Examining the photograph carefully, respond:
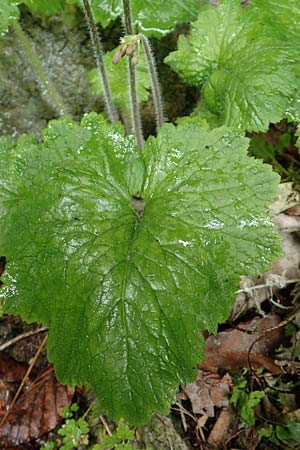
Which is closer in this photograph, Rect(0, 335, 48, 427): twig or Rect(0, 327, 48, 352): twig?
Rect(0, 335, 48, 427): twig

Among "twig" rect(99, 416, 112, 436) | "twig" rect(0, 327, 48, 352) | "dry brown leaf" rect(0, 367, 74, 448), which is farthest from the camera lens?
"twig" rect(0, 327, 48, 352)

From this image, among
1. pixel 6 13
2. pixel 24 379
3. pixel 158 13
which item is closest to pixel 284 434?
pixel 24 379

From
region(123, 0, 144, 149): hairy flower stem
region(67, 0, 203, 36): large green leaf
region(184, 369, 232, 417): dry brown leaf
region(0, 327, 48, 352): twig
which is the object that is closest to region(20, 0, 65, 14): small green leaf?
region(67, 0, 203, 36): large green leaf

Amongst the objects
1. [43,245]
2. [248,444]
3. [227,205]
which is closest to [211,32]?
[227,205]

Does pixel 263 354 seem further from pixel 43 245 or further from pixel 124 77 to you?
pixel 124 77

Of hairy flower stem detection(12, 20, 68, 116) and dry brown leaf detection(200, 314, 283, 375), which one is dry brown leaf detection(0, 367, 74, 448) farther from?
hairy flower stem detection(12, 20, 68, 116)

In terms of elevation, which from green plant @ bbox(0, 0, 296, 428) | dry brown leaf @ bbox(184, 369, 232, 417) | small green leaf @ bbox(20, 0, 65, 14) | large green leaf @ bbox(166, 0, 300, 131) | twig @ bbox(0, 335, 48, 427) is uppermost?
small green leaf @ bbox(20, 0, 65, 14)

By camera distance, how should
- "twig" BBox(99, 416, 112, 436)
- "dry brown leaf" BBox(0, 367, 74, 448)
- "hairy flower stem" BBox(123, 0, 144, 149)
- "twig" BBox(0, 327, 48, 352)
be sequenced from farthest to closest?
1. "twig" BBox(0, 327, 48, 352)
2. "dry brown leaf" BBox(0, 367, 74, 448)
3. "twig" BBox(99, 416, 112, 436)
4. "hairy flower stem" BBox(123, 0, 144, 149)

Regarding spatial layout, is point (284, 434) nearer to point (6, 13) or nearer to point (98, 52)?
point (98, 52)

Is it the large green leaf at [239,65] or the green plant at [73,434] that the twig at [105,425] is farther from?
the large green leaf at [239,65]
